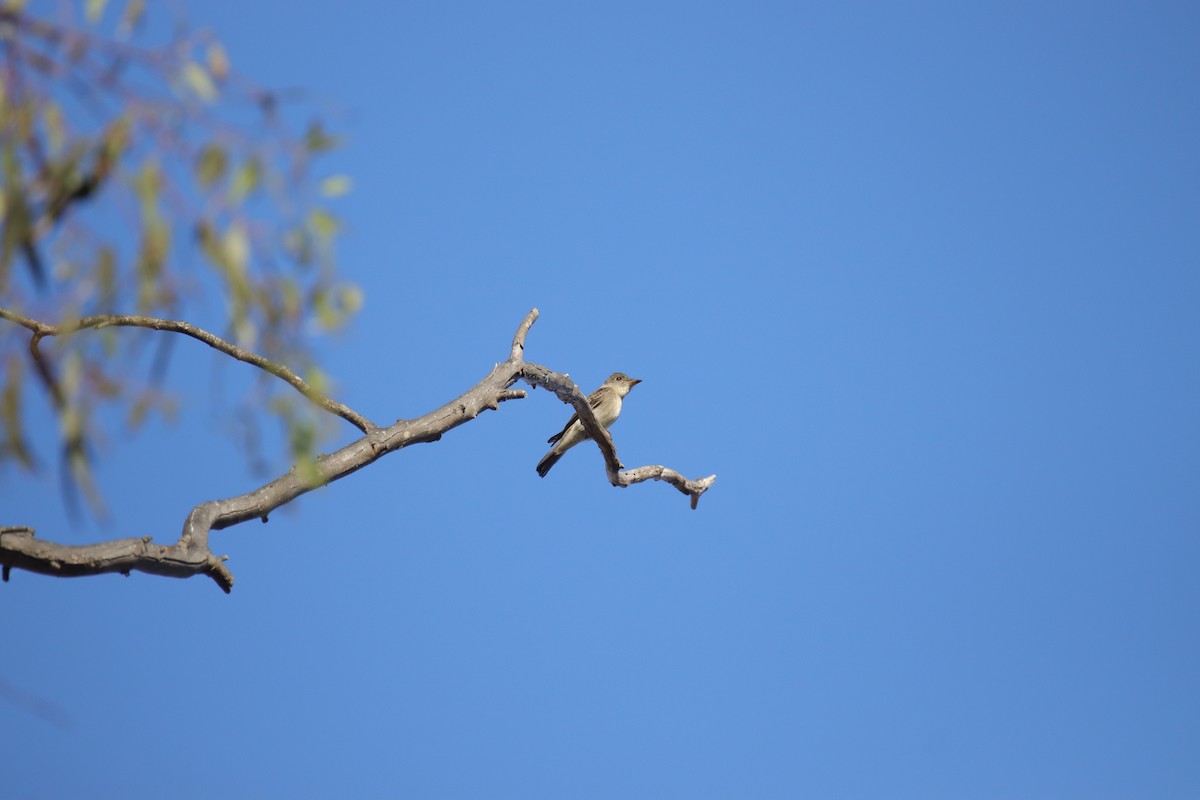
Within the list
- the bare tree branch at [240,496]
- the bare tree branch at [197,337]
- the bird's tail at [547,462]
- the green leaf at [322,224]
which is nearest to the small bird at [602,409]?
the bird's tail at [547,462]

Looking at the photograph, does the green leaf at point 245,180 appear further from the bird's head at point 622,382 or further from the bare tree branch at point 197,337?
the bird's head at point 622,382

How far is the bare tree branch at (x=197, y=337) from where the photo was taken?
385cm

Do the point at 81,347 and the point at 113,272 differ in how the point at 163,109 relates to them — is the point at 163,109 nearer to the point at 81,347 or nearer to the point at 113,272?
the point at 113,272

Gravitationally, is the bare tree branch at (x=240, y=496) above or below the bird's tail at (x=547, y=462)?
below

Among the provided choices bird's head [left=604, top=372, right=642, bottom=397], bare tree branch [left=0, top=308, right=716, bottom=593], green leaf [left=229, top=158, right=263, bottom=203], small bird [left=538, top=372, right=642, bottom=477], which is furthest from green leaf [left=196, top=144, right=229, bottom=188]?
bird's head [left=604, top=372, right=642, bottom=397]

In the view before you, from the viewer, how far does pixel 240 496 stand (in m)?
4.34

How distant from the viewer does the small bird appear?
7.73 metres

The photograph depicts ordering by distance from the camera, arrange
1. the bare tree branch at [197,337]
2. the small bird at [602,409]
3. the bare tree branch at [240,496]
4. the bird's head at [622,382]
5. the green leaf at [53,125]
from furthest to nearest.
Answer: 1. the bird's head at [622,382]
2. the small bird at [602,409]
3. the bare tree branch at [197,337]
4. the bare tree branch at [240,496]
5. the green leaf at [53,125]

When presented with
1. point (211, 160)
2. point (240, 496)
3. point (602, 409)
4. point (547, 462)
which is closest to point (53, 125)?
point (211, 160)

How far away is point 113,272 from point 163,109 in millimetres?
528

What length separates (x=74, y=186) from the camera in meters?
2.60

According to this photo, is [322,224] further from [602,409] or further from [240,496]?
[602,409]

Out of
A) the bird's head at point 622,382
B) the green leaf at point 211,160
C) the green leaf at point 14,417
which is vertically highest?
the bird's head at point 622,382

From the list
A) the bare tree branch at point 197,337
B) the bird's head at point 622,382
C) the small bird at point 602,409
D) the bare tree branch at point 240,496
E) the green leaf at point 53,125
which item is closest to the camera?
the green leaf at point 53,125
